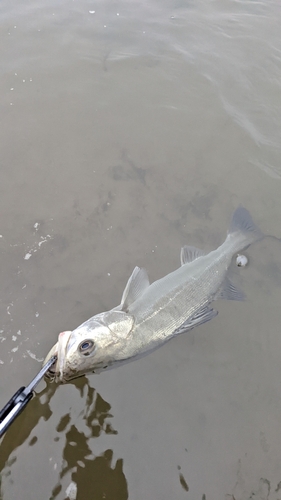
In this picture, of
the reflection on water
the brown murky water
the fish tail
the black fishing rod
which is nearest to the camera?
the black fishing rod

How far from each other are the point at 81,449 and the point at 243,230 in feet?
10.6

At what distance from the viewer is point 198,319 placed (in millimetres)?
3645

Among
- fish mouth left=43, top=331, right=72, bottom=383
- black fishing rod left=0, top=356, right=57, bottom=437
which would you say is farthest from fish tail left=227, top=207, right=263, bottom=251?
black fishing rod left=0, top=356, right=57, bottom=437

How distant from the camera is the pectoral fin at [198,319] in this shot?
11.7ft

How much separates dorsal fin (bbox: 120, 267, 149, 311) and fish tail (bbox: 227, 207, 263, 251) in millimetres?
1420

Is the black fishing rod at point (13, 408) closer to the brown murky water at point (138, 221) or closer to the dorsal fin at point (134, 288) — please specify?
the brown murky water at point (138, 221)

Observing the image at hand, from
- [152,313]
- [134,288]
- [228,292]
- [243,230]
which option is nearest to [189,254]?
[228,292]

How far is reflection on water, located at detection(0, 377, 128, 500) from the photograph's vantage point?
319 centimetres

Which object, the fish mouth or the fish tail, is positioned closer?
the fish mouth

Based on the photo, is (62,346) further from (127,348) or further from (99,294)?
(99,294)

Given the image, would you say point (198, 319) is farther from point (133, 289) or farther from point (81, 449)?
point (81, 449)

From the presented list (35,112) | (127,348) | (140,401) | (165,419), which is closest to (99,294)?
(127,348)

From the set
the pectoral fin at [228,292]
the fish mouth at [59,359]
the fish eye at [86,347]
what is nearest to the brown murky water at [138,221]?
the pectoral fin at [228,292]

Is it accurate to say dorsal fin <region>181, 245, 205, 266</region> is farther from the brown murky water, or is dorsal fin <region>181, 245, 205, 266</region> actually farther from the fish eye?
the fish eye
